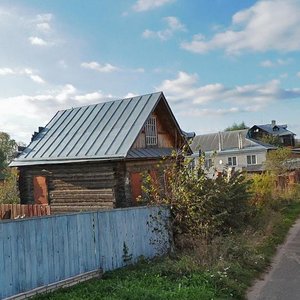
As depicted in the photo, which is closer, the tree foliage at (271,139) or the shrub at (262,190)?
the shrub at (262,190)

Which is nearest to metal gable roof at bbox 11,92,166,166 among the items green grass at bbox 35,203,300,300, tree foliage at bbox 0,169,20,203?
tree foliage at bbox 0,169,20,203

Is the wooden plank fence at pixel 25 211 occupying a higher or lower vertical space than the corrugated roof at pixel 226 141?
lower

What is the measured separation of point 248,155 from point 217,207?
43.5 m

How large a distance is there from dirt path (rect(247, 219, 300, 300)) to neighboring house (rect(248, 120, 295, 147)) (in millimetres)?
56911

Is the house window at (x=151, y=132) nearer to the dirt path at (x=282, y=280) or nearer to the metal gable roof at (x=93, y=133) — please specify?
the metal gable roof at (x=93, y=133)

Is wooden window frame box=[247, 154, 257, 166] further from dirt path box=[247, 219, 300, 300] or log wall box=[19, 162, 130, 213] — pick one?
dirt path box=[247, 219, 300, 300]

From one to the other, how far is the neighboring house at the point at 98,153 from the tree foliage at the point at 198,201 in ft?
12.5

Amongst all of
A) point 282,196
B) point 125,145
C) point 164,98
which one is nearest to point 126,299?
point 125,145

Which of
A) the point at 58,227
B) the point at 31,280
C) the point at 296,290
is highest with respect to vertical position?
the point at 58,227

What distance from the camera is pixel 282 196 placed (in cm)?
2562

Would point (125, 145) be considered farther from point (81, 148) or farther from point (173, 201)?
point (173, 201)

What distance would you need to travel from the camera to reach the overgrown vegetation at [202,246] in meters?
7.90

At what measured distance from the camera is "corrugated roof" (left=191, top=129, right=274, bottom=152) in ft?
184

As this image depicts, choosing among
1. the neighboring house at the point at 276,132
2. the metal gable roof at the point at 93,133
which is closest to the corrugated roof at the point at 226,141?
the neighboring house at the point at 276,132
